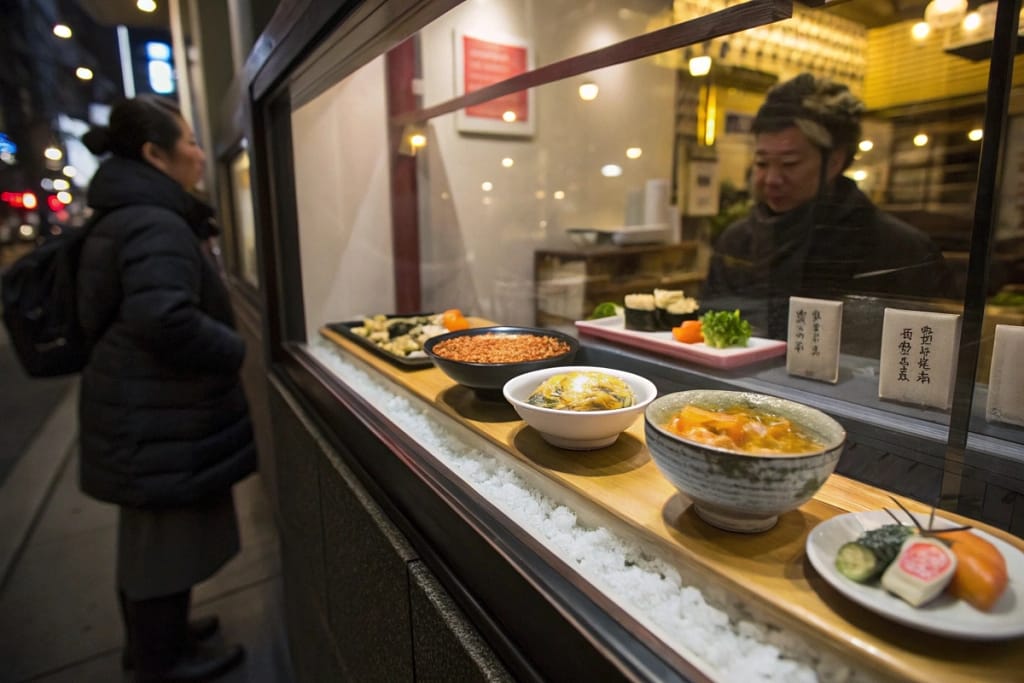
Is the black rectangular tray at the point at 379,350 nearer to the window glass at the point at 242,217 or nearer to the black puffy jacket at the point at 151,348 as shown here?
the black puffy jacket at the point at 151,348

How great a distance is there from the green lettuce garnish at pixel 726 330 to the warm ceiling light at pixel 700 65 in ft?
7.79

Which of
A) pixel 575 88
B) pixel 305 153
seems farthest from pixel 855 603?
pixel 575 88

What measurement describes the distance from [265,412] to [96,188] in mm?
1415

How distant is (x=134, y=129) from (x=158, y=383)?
0.80m

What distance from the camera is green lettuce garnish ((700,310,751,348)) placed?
4.05ft

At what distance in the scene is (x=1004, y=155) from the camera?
589 mm

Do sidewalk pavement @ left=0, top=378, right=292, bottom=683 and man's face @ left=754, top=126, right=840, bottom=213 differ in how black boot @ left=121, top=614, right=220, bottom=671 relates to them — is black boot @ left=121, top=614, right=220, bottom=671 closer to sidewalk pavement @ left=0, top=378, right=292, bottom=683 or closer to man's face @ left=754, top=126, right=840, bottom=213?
sidewalk pavement @ left=0, top=378, right=292, bottom=683

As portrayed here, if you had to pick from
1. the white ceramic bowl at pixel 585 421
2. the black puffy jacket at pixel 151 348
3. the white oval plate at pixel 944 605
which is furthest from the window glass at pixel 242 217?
the white oval plate at pixel 944 605

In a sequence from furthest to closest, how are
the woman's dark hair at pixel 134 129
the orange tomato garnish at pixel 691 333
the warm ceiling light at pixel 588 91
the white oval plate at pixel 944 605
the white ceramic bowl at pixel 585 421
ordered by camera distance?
1. the warm ceiling light at pixel 588 91
2. the woman's dark hair at pixel 134 129
3. the orange tomato garnish at pixel 691 333
4. the white ceramic bowl at pixel 585 421
5. the white oval plate at pixel 944 605

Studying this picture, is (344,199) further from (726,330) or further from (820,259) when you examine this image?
(820,259)

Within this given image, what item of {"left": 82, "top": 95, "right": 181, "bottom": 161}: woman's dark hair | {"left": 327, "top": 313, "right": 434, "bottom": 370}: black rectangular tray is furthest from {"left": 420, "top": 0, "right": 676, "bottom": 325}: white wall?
{"left": 82, "top": 95, "right": 181, "bottom": 161}: woman's dark hair

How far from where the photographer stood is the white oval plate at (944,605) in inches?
16.9

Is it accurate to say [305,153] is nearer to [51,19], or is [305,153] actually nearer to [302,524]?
[302,524]

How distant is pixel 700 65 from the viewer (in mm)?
3156
